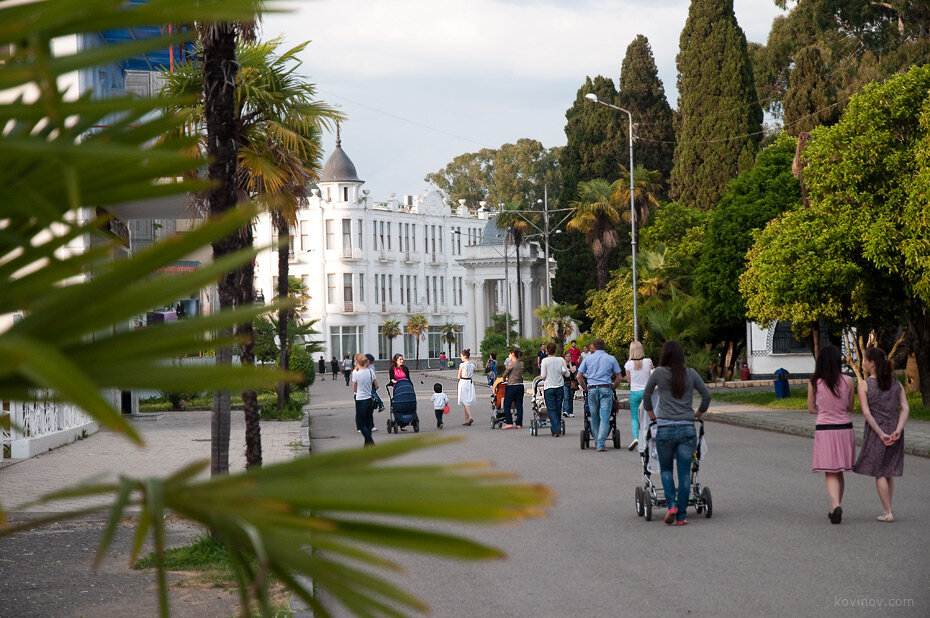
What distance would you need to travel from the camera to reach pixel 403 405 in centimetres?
2412

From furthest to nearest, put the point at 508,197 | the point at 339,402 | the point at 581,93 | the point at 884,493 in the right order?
the point at 508,197, the point at 581,93, the point at 339,402, the point at 884,493

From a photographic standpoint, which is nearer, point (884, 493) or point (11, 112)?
point (11, 112)

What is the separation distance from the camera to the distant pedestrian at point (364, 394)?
814 inches

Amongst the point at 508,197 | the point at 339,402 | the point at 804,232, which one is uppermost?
the point at 508,197

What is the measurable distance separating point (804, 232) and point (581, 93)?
45064mm

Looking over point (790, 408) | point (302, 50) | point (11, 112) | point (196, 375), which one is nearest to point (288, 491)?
point (196, 375)

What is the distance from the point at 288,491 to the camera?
2.29 ft

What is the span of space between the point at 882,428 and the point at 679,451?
6.32 feet

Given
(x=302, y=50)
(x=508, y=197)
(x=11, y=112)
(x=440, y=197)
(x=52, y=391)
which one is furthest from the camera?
(x=440, y=197)

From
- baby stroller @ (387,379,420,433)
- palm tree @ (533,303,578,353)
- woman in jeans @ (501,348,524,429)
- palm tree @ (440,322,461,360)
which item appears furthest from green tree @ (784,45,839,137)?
palm tree @ (440,322,461,360)

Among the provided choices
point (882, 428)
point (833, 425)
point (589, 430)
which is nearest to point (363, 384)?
point (589, 430)

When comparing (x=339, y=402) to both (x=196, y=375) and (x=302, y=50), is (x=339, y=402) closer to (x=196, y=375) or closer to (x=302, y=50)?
(x=302, y=50)

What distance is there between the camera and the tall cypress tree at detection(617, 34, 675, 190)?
2699 inches

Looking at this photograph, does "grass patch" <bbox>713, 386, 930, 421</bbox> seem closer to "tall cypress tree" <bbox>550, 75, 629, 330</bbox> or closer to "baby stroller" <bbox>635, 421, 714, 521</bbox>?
"baby stroller" <bbox>635, 421, 714, 521</bbox>
